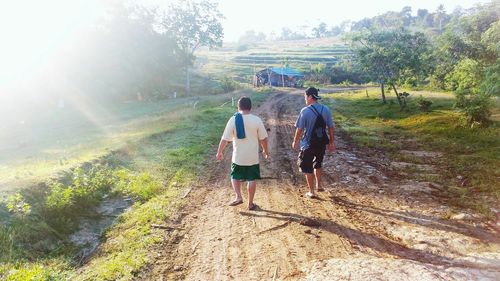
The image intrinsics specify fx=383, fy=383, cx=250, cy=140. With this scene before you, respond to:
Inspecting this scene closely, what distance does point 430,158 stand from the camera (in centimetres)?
1256

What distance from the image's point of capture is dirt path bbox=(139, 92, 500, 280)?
520 centimetres

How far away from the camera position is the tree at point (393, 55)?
86.2 ft

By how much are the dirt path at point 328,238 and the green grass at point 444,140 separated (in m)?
1.27

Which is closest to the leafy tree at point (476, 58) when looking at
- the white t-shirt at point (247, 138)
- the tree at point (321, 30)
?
the white t-shirt at point (247, 138)

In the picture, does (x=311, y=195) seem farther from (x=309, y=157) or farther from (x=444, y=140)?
(x=444, y=140)

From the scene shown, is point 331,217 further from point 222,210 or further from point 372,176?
point 372,176

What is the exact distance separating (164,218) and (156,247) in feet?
4.02

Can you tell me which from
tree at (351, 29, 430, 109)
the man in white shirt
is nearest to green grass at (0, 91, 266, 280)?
the man in white shirt

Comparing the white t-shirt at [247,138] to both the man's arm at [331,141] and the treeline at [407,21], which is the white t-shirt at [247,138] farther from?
the treeline at [407,21]

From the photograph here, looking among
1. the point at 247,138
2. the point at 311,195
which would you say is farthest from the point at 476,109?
the point at 247,138

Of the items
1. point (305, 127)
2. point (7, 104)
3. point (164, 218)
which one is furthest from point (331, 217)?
point (7, 104)

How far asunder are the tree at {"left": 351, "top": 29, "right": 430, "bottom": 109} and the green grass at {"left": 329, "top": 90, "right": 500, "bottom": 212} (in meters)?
2.14

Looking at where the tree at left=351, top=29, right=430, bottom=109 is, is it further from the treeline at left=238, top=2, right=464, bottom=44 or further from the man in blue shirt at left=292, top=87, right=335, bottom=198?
the treeline at left=238, top=2, right=464, bottom=44

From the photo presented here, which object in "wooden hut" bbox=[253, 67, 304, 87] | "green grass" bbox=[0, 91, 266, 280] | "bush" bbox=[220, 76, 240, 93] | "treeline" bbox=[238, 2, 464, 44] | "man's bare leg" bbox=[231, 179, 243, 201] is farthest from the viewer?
"treeline" bbox=[238, 2, 464, 44]
